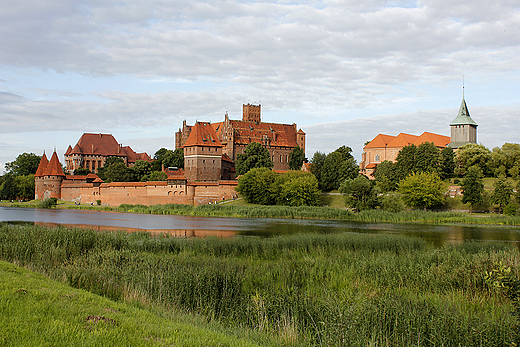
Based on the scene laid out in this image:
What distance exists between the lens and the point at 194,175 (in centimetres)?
5519

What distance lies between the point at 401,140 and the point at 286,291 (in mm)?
58698

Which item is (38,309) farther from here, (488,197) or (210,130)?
(210,130)

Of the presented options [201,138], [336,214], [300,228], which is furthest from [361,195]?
[201,138]

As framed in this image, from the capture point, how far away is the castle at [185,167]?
46834 mm

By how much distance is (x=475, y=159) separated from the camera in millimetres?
51156

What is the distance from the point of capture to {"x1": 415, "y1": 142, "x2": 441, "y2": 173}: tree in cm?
4647

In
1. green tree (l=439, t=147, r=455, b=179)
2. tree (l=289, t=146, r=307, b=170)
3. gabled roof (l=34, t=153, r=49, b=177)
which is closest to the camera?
green tree (l=439, t=147, r=455, b=179)

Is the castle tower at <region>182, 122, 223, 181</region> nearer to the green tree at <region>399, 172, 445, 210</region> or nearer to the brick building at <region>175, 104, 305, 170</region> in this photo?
the brick building at <region>175, 104, 305, 170</region>

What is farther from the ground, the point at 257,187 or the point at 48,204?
the point at 257,187

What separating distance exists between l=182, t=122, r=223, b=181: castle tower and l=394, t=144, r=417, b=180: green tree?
21273 mm

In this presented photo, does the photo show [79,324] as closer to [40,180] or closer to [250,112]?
[40,180]

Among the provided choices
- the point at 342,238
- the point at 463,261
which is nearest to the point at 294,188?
the point at 342,238

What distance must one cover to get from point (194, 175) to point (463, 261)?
4689 cm

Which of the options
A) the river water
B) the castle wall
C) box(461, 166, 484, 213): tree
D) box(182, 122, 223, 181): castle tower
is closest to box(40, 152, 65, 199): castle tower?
the castle wall
